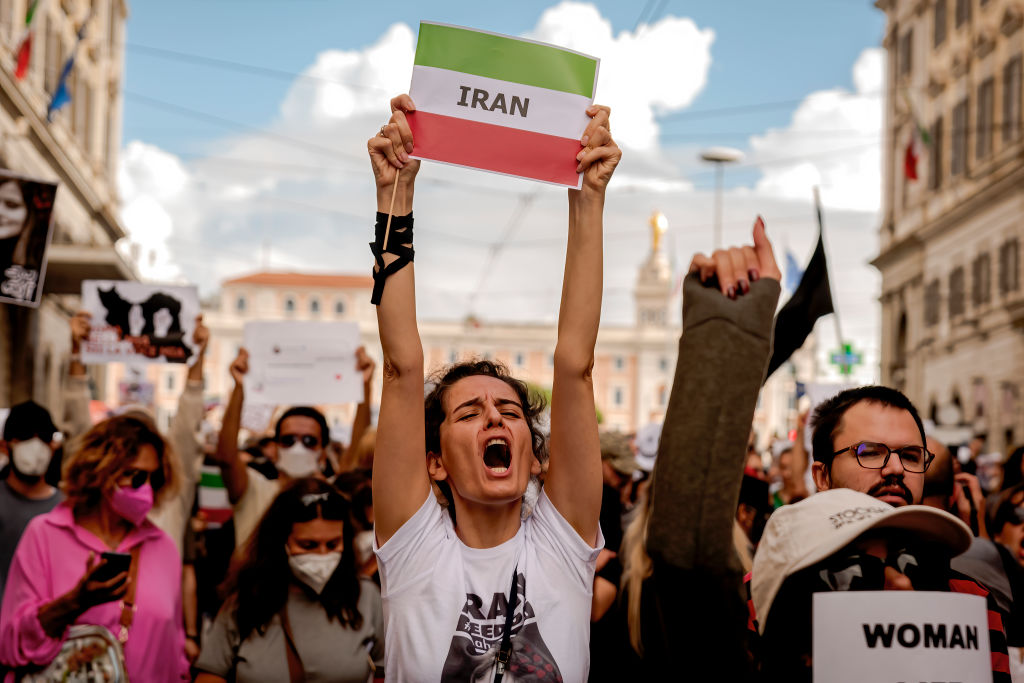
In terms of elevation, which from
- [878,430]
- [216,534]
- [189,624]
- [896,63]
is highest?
[896,63]

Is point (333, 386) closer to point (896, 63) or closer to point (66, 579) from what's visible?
point (66, 579)

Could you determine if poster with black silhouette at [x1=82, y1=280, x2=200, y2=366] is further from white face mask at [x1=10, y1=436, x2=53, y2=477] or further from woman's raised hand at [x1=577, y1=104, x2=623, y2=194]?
woman's raised hand at [x1=577, y1=104, x2=623, y2=194]

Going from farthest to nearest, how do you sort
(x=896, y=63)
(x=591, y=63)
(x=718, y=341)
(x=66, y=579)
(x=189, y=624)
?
(x=896, y=63)
(x=189, y=624)
(x=66, y=579)
(x=591, y=63)
(x=718, y=341)

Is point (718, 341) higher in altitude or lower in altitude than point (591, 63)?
lower

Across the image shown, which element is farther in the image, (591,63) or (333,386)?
(333,386)

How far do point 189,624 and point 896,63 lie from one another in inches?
1702

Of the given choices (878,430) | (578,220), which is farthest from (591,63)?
(878,430)

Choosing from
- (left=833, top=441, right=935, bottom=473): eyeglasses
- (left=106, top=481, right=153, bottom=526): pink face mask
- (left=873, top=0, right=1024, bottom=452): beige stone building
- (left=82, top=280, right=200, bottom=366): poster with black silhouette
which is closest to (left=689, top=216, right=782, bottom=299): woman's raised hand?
(left=833, top=441, right=935, bottom=473): eyeglasses

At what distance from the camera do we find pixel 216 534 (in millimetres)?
6250

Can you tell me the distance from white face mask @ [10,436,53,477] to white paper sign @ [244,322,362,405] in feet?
7.00

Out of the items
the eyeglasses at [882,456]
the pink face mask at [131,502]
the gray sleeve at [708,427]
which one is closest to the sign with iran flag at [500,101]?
the eyeglasses at [882,456]

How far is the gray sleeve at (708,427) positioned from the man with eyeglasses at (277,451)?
412 centimetres

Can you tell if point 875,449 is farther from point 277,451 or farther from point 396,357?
point 277,451

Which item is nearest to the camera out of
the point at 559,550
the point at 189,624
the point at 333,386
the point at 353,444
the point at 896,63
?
the point at 559,550
